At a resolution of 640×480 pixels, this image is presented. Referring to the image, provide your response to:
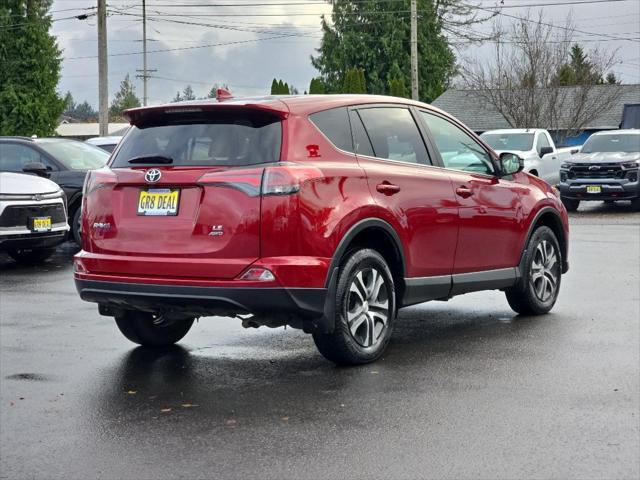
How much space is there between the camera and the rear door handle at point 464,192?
8391 mm

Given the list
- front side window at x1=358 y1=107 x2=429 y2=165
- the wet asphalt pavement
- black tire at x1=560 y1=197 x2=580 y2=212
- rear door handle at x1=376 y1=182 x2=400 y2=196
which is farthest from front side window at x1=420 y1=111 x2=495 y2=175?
black tire at x1=560 y1=197 x2=580 y2=212

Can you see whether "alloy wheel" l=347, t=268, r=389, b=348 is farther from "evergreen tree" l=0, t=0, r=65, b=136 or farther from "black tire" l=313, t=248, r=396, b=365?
"evergreen tree" l=0, t=0, r=65, b=136

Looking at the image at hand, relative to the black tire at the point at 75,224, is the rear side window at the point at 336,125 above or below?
above

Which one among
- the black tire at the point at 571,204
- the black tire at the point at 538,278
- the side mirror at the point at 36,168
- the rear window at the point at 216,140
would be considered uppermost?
the rear window at the point at 216,140

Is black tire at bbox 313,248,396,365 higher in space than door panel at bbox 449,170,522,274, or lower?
lower

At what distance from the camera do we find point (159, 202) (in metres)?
7.00

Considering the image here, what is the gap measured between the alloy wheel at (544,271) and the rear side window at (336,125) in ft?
8.50

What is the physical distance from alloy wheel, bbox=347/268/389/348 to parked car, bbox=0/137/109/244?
373 inches

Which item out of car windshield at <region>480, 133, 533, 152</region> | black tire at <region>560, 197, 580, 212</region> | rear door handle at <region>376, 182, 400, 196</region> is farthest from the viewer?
car windshield at <region>480, 133, 533, 152</region>

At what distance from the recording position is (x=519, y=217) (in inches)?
360

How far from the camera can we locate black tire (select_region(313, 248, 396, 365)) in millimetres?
7141

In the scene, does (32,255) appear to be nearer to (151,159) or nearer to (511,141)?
(151,159)

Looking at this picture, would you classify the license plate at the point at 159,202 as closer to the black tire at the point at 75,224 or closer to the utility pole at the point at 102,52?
the black tire at the point at 75,224

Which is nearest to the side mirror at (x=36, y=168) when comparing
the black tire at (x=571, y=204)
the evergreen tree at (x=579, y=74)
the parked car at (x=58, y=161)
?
the parked car at (x=58, y=161)
